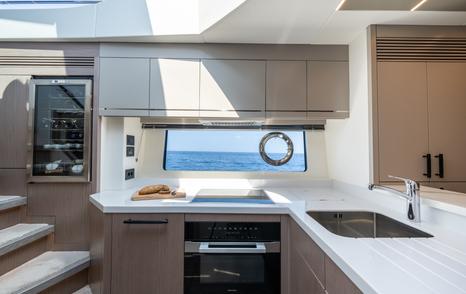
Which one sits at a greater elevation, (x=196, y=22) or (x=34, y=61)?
(x=196, y=22)

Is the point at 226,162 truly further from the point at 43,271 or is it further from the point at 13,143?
the point at 13,143

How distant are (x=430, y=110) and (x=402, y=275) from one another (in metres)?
1.60

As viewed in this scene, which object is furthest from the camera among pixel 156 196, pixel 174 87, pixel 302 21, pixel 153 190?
pixel 174 87

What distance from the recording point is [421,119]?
1921mm

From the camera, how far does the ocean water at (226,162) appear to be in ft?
9.28

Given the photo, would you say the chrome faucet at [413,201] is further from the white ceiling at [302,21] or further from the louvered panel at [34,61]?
the louvered panel at [34,61]

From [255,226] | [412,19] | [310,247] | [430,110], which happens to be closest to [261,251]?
[255,226]

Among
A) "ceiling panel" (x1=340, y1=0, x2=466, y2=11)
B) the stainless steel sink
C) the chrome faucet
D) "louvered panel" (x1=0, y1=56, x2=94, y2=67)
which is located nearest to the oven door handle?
the stainless steel sink

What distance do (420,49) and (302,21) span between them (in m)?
0.90

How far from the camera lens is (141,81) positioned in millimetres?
2225

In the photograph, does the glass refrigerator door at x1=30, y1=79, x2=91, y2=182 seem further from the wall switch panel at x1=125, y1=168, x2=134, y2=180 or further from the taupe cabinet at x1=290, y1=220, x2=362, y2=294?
the taupe cabinet at x1=290, y1=220, x2=362, y2=294

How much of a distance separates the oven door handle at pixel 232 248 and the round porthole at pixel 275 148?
1.19m

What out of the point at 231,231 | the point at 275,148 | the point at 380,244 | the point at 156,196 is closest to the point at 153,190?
the point at 156,196

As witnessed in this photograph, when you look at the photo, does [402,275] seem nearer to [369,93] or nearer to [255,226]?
[255,226]
